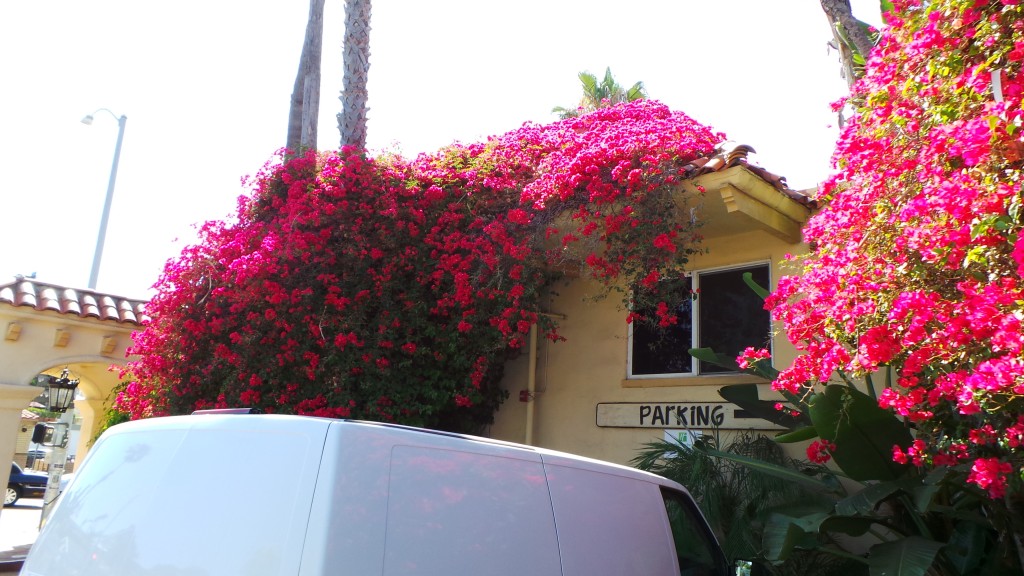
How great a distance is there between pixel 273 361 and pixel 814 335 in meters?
5.54

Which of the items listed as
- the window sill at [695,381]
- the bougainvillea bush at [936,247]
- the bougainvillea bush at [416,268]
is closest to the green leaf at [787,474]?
the bougainvillea bush at [936,247]

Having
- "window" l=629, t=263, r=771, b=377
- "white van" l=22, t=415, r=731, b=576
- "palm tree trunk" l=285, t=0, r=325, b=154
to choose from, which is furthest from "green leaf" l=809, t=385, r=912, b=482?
"palm tree trunk" l=285, t=0, r=325, b=154

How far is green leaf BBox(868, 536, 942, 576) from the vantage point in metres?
4.28

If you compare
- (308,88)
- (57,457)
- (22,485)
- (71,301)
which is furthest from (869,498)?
(22,485)

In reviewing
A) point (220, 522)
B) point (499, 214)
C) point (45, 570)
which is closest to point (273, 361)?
point (499, 214)

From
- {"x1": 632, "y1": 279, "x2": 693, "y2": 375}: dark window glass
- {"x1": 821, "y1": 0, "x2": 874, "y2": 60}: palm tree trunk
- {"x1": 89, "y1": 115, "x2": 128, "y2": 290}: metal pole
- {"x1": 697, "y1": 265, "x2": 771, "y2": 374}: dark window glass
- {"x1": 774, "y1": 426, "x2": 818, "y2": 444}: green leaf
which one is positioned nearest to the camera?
{"x1": 774, "y1": 426, "x2": 818, "y2": 444}: green leaf

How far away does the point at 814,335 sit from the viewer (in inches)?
192

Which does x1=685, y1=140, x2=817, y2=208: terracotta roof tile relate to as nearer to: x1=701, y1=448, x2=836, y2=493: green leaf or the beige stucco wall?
the beige stucco wall

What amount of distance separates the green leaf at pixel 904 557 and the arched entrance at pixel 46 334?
29.0 ft

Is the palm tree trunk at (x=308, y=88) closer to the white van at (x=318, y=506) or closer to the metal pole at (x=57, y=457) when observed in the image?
the metal pole at (x=57, y=457)

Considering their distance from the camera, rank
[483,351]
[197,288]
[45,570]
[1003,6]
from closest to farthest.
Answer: [45,570] → [1003,6] → [483,351] → [197,288]

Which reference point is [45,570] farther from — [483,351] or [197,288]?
[197,288]

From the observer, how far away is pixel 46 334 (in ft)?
34.1

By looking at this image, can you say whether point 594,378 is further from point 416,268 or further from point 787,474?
point 787,474
